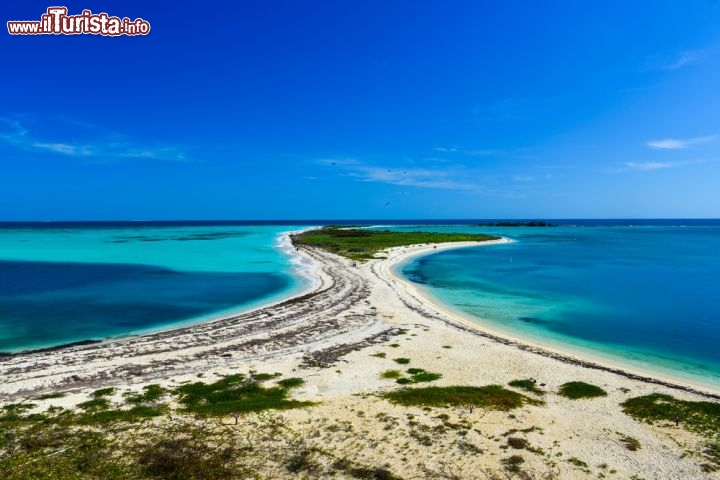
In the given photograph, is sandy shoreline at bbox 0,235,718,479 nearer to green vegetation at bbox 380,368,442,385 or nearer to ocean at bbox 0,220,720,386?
green vegetation at bbox 380,368,442,385

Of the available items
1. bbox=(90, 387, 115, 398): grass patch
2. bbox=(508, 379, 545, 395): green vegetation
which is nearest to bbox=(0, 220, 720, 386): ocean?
bbox=(508, 379, 545, 395): green vegetation

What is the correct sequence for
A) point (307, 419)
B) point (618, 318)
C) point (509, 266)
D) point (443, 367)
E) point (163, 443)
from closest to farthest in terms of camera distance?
point (163, 443), point (307, 419), point (443, 367), point (618, 318), point (509, 266)

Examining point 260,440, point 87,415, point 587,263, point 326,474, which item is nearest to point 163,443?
point 260,440

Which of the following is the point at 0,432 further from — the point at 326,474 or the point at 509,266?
the point at 509,266

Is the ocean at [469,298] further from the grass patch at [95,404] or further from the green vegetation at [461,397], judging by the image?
the grass patch at [95,404]

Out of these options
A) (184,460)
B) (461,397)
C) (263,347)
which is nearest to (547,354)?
(461,397)

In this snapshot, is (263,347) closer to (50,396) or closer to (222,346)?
(222,346)

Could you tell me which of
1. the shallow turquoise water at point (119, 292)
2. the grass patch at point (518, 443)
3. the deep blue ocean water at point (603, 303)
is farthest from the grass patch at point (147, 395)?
the deep blue ocean water at point (603, 303)
